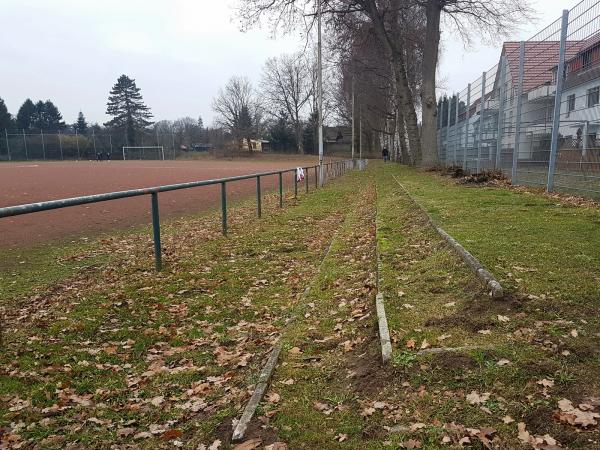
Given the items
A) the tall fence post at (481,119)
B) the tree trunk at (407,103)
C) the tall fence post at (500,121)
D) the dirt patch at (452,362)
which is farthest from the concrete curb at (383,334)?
the tree trunk at (407,103)

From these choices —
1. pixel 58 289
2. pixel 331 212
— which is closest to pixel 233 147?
pixel 331 212

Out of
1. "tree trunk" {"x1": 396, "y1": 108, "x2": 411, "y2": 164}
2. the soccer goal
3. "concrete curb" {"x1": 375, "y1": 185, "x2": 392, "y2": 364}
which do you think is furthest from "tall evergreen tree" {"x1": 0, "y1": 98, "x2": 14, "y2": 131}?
"concrete curb" {"x1": 375, "y1": 185, "x2": 392, "y2": 364}

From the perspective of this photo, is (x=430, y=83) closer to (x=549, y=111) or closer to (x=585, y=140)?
(x=549, y=111)

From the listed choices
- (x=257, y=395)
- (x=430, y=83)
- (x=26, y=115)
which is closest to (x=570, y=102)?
(x=257, y=395)

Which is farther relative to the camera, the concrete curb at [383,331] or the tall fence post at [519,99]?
the tall fence post at [519,99]

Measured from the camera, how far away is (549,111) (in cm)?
1023

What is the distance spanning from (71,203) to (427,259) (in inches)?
155

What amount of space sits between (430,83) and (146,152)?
7343cm

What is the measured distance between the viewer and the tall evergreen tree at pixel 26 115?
9475cm

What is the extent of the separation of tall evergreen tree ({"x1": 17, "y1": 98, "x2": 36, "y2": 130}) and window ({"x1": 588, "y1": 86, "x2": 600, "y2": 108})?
10446 centimetres

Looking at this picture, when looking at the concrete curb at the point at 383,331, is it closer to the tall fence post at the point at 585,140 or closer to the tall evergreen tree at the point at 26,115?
the tall fence post at the point at 585,140

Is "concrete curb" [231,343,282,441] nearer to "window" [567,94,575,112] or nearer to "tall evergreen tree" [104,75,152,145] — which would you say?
"window" [567,94,575,112]

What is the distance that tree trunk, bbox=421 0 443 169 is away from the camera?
20.7 metres

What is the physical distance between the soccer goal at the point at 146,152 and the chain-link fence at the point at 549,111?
77959 millimetres
